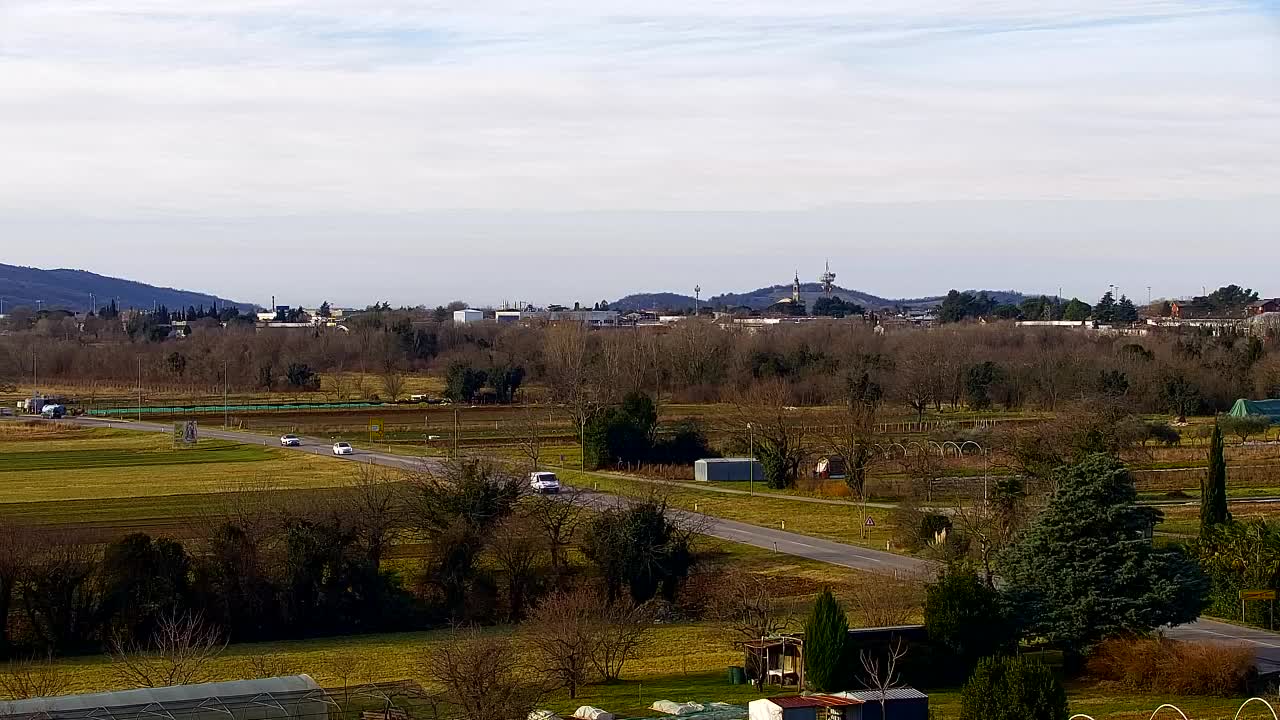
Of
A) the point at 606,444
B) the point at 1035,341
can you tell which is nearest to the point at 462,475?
the point at 606,444

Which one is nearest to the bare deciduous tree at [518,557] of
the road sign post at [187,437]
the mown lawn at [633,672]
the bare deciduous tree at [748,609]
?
the mown lawn at [633,672]

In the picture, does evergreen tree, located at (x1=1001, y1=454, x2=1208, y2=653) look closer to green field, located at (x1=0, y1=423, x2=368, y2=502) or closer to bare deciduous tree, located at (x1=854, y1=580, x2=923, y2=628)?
bare deciduous tree, located at (x1=854, y1=580, x2=923, y2=628)

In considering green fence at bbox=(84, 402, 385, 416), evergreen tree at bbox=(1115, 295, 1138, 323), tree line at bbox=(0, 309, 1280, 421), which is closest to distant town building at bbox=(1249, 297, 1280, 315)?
evergreen tree at bbox=(1115, 295, 1138, 323)

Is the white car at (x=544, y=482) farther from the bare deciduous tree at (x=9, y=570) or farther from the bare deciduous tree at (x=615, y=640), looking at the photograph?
the bare deciduous tree at (x=9, y=570)

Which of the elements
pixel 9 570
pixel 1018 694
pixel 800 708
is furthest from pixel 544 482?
pixel 1018 694

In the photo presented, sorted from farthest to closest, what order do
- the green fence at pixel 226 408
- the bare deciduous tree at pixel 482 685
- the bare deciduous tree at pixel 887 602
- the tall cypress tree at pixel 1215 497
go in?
the green fence at pixel 226 408 < the tall cypress tree at pixel 1215 497 < the bare deciduous tree at pixel 887 602 < the bare deciduous tree at pixel 482 685

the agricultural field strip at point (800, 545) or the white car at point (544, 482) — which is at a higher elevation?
the white car at point (544, 482)
